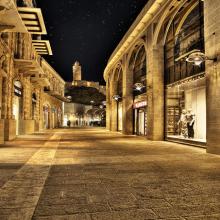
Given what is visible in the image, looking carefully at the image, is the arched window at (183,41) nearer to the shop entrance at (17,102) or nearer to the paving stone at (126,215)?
the paving stone at (126,215)

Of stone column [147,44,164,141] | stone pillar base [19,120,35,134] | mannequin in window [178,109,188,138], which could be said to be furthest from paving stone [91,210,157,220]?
stone pillar base [19,120,35,134]

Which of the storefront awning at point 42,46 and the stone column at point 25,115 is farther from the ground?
the storefront awning at point 42,46

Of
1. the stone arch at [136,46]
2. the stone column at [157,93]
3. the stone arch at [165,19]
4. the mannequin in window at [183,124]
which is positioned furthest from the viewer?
the stone arch at [136,46]

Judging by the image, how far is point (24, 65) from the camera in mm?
18156

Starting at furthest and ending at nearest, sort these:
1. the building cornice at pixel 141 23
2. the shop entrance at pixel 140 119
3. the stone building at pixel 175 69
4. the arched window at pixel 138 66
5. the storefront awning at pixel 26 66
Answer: the arched window at pixel 138 66 → the shop entrance at pixel 140 119 → the storefront awning at pixel 26 66 → the building cornice at pixel 141 23 → the stone building at pixel 175 69

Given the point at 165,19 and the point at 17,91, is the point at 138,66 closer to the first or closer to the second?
the point at 165,19

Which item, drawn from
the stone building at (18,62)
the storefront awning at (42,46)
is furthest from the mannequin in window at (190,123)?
the storefront awning at (42,46)

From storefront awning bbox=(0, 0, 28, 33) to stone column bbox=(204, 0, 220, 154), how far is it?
782 cm

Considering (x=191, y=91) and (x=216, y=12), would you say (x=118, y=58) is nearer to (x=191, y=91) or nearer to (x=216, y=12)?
(x=191, y=91)

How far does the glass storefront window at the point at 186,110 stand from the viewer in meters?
14.0

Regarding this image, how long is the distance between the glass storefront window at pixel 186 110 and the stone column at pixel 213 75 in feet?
10.2

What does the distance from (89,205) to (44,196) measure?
939mm

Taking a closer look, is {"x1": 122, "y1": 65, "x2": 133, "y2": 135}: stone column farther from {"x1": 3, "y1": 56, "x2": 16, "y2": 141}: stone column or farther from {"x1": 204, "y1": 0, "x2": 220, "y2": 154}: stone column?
{"x1": 204, "y1": 0, "x2": 220, "y2": 154}: stone column

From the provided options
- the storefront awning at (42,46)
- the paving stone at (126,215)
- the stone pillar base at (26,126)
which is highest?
the storefront awning at (42,46)
